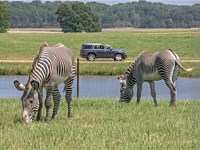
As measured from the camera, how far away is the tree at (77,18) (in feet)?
301

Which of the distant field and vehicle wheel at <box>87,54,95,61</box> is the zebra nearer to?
the distant field

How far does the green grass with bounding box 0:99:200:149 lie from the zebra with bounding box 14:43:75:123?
1.04 ft

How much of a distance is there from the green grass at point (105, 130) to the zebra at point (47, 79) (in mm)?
318

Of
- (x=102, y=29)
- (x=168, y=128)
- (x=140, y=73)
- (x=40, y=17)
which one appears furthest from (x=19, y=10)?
(x=168, y=128)

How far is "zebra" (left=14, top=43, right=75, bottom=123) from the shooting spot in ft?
41.1

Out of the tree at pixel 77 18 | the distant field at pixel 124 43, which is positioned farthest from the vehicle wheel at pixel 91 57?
the tree at pixel 77 18

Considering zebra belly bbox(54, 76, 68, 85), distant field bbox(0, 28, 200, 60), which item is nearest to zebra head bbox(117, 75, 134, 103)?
zebra belly bbox(54, 76, 68, 85)

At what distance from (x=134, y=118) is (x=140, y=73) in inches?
181

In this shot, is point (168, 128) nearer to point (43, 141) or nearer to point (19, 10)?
point (43, 141)

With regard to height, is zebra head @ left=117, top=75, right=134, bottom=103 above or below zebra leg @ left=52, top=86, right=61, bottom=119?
below

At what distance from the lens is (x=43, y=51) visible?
536 inches

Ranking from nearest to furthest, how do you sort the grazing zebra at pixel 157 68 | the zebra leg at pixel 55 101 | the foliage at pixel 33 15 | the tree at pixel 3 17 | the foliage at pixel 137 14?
the zebra leg at pixel 55 101 < the grazing zebra at pixel 157 68 < the foliage at pixel 137 14 < the tree at pixel 3 17 < the foliage at pixel 33 15

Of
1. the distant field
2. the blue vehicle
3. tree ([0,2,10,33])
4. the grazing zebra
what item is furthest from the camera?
tree ([0,2,10,33])

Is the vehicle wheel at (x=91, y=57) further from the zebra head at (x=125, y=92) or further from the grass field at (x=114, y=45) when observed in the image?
the zebra head at (x=125, y=92)
